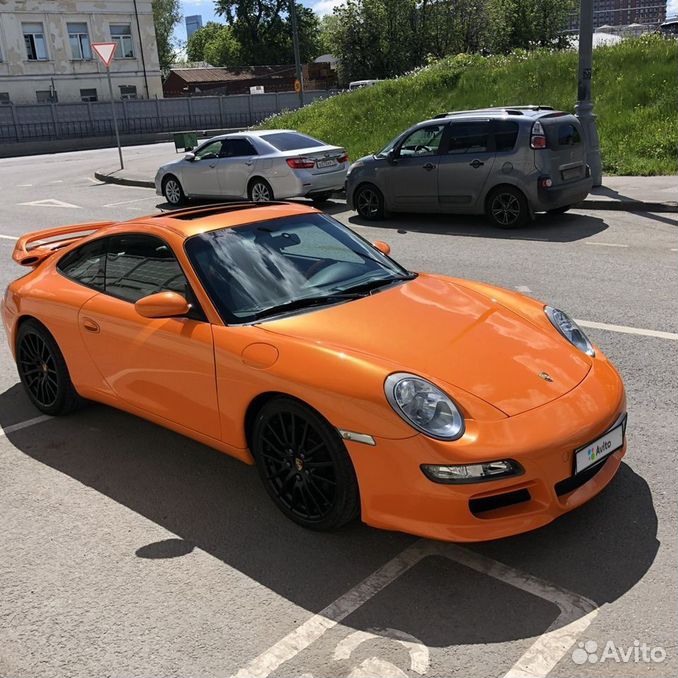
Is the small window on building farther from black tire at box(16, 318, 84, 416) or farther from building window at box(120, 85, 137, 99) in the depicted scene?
black tire at box(16, 318, 84, 416)

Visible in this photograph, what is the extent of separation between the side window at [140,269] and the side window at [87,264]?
3.2 inches

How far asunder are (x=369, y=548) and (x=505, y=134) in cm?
894

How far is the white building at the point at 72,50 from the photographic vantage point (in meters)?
50.7

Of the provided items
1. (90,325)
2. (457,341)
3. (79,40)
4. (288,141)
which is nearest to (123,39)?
(79,40)

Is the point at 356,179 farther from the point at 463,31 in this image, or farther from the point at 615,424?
the point at 463,31

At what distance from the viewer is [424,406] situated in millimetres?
3273

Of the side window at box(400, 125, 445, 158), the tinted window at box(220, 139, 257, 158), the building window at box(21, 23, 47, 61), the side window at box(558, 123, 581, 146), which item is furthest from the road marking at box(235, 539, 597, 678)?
the building window at box(21, 23, 47, 61)

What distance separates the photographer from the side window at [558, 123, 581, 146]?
11.1 meters

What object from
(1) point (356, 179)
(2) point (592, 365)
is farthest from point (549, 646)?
(1) point (356, 179)

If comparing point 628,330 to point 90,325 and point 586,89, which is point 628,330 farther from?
point 586,89

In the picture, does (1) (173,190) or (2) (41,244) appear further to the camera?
(1) (173,190)

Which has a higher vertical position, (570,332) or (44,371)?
(570,332)

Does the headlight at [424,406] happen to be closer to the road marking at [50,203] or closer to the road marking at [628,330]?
the road marking at [628,330]

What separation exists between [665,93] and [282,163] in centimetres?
917
